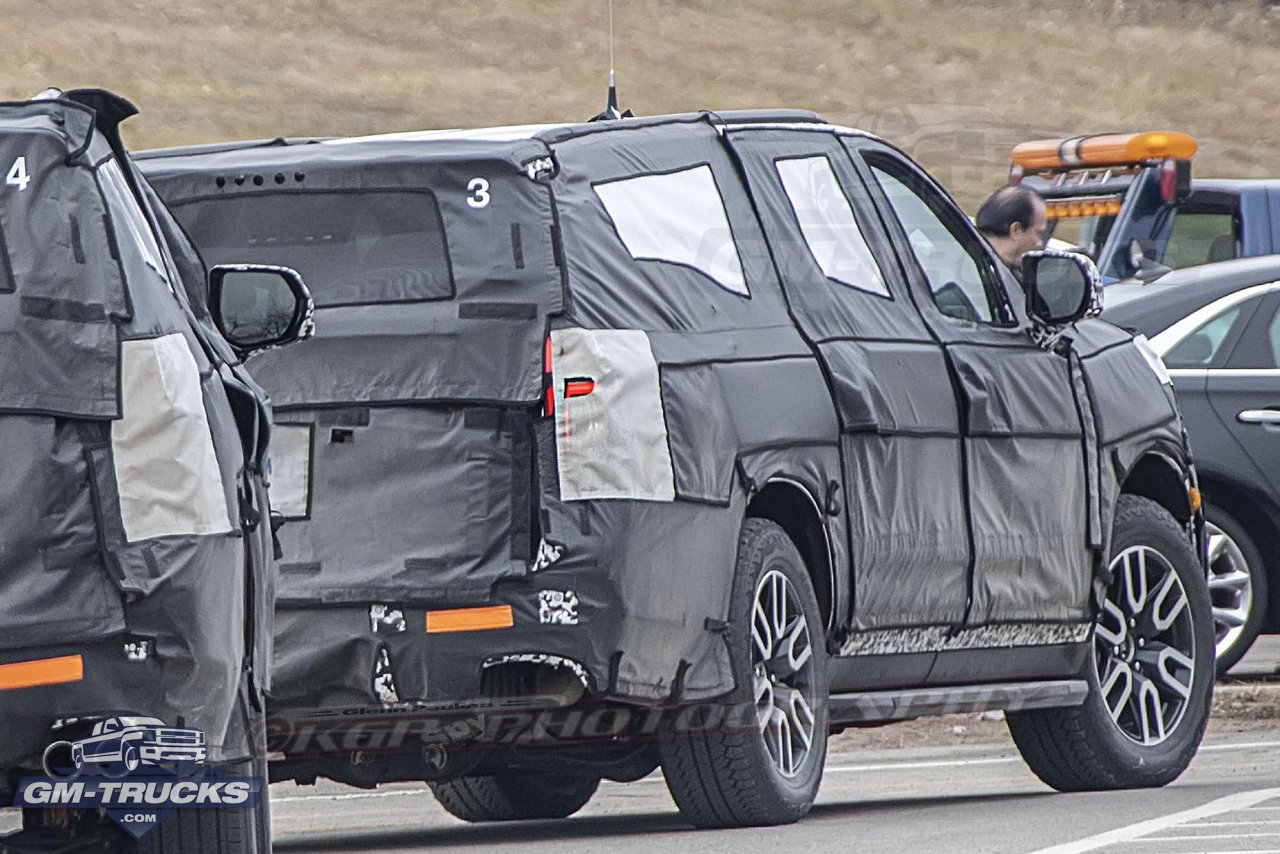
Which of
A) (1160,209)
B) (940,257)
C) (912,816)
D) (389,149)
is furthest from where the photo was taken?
(1160,209)

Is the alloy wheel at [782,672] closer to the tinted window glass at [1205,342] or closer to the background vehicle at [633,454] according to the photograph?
the background vehicle at [633,454]

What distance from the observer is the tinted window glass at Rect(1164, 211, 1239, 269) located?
64.8ft

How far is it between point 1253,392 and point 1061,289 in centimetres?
372

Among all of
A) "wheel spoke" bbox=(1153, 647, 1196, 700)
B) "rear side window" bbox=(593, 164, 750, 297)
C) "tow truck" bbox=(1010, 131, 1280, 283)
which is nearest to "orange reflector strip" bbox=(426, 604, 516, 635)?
"rear side window" bbox=(593, 164, 750, 297)

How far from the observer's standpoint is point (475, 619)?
8047mm

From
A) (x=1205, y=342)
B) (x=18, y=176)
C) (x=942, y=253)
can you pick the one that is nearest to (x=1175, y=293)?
(x=1205, y=342)

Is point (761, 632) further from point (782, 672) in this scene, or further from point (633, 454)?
point (633, 454)

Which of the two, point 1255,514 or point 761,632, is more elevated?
point 761,632

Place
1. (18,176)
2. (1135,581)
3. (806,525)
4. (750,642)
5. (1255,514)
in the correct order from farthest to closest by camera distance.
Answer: (1255,514) → (1135,581) → (806,525) → (750,642) → (18,176)

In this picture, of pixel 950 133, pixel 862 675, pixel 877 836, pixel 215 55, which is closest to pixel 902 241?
pixel 862 675

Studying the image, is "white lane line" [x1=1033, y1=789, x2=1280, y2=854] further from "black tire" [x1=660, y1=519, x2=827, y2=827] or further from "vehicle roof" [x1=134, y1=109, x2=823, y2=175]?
"vehicle roof" [x1=134, y1=109, x2=823, y2=175]

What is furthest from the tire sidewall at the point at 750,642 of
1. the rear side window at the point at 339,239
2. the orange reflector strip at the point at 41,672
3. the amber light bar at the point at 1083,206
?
the amber light bar at the point at 1083,206

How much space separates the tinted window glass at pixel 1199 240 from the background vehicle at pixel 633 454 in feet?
33.5

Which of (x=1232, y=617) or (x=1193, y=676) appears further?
(x=1232, y=617)
